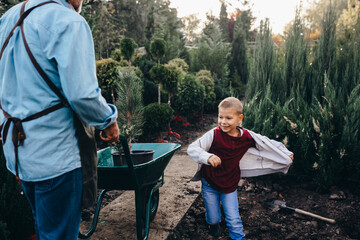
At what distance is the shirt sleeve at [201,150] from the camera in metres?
2.44

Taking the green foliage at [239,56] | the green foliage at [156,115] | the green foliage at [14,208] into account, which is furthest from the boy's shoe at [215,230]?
the green foliage at [239,56]

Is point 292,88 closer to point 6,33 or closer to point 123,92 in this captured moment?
point 123,92

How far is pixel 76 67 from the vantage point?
4.25 feet

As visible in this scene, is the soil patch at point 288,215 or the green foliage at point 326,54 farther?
the green foliage at point 326,54

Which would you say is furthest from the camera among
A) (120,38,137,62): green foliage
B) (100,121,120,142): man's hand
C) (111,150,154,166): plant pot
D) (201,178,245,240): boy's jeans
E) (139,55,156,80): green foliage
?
(139,55,156,80): green foliage

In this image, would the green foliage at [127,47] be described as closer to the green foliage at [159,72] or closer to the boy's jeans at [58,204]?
the green foliage at [159,72]

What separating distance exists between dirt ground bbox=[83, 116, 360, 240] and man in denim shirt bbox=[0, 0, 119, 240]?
5.05ft

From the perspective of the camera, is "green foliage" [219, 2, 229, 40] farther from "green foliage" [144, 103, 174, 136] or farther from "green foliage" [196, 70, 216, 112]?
"green foliage" [144, 103, 174, 136]

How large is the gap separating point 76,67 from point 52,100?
0.20 metres

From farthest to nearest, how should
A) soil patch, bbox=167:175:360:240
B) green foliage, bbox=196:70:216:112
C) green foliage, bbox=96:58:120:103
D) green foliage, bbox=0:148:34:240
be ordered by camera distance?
green foliage, bbox=196:70:216:112 → green foliage, bbox=96:58:120:103 → soil patch, bbox=167:175:360:240 → green foliage, bbox=0:148:34:240

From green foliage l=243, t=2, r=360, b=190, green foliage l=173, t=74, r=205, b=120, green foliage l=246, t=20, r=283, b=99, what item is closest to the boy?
green foliage l=243, t=2, r=360, b=190

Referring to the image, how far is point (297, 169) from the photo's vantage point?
11.4 feet

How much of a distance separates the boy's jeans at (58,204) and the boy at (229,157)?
1.27 metres

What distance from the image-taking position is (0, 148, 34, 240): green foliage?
2.16m
